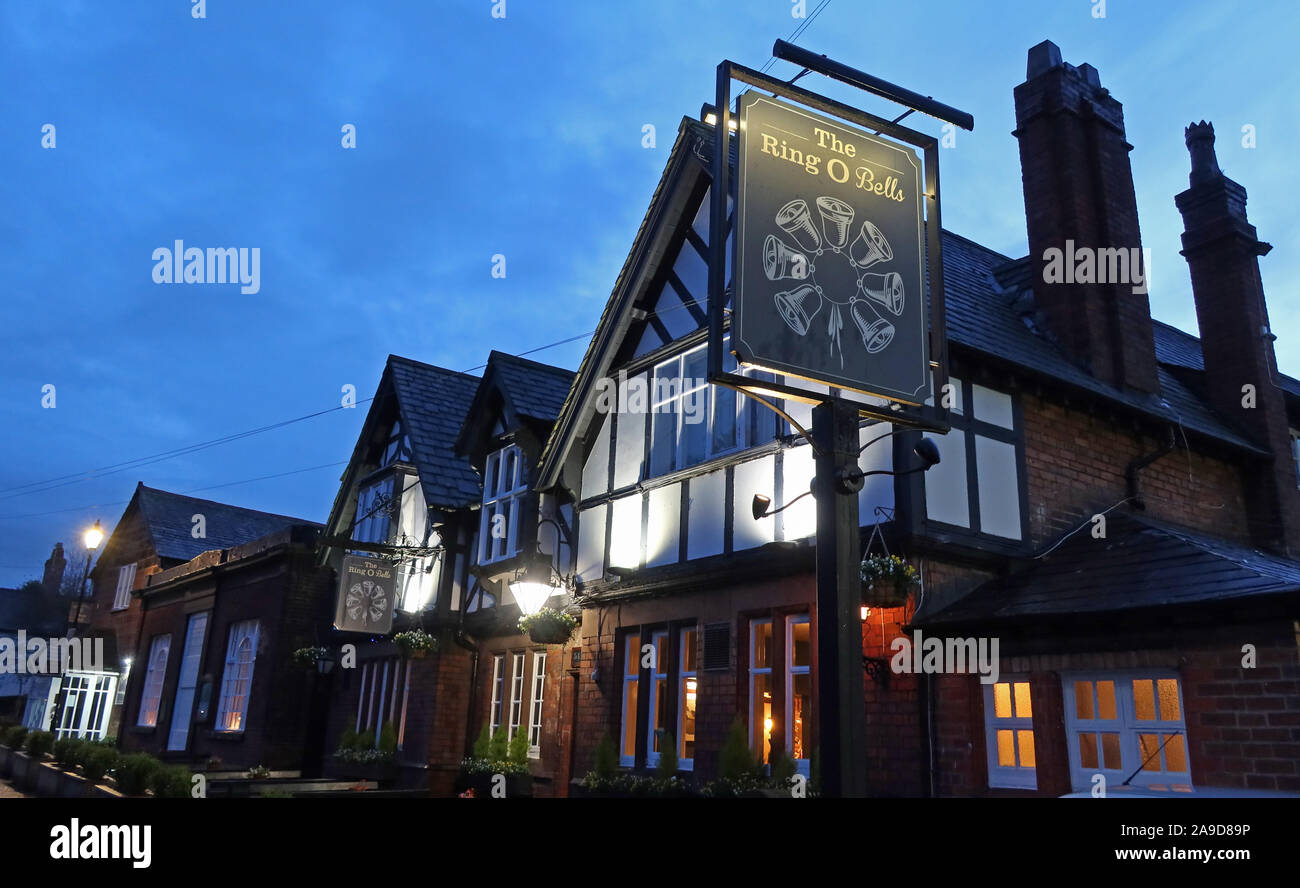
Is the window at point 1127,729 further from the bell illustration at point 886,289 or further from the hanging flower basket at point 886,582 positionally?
the bell illustration at point 886,289

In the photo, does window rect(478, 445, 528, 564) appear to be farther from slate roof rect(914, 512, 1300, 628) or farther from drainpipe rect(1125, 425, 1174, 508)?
drainpipe rect(1125, 425, 1174, 508)

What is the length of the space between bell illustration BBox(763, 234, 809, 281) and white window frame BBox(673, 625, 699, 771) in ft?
21.6

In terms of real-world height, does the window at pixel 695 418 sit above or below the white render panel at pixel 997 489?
above

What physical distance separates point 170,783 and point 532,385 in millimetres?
8945

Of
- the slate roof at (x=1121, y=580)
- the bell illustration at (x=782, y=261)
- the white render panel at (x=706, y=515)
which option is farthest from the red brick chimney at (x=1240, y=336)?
the bell illustration at (x=782, y=261)

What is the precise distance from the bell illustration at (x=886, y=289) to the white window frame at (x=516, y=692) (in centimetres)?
1124

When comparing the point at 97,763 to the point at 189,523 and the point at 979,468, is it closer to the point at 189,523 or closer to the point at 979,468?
the point at 979,468

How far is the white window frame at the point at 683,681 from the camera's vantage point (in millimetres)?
11967

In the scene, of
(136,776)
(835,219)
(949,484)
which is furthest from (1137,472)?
(136,776)

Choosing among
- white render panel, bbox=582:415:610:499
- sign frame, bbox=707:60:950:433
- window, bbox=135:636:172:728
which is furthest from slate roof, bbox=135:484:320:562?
sign frame, bbox=707:60:950:433
